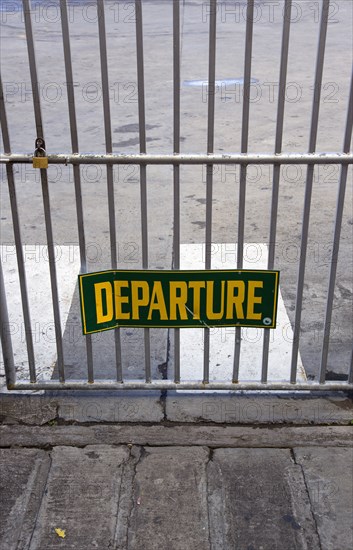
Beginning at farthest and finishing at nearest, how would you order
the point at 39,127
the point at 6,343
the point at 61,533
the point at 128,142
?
1. the point at 128,142
2. the point at 6,343
3. the point at 39,127
4. the point at 61,533

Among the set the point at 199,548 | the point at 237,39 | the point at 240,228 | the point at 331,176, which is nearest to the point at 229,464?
the point at 199,548

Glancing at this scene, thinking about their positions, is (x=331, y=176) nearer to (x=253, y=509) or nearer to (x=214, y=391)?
(x=214, y=391)

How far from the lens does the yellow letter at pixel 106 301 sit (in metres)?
3.10

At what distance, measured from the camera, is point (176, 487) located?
2881mm

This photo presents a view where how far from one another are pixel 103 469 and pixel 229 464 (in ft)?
1.89

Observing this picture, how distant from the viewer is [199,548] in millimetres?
2584

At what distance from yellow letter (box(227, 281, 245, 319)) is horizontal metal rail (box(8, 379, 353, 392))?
0.43 meters

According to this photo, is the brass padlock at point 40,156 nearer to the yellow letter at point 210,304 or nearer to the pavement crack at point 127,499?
the yellow letter at point 210,304

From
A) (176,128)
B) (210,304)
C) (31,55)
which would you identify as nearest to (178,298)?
(210,304)

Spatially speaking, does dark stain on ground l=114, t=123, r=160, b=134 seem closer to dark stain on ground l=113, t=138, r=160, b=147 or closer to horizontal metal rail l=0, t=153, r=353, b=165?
dark stain on ground l=113, t=138, r=160, b=147

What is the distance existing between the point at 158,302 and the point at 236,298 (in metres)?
0.38

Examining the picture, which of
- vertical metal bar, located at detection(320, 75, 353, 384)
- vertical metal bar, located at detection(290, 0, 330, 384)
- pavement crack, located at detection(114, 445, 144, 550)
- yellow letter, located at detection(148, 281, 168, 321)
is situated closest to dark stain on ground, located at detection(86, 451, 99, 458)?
pavement crack, located at detection(114, 445, 144, 550)

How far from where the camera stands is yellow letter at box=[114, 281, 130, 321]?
10.2ft

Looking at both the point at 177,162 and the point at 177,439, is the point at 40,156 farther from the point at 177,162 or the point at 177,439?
the point at 177,439
